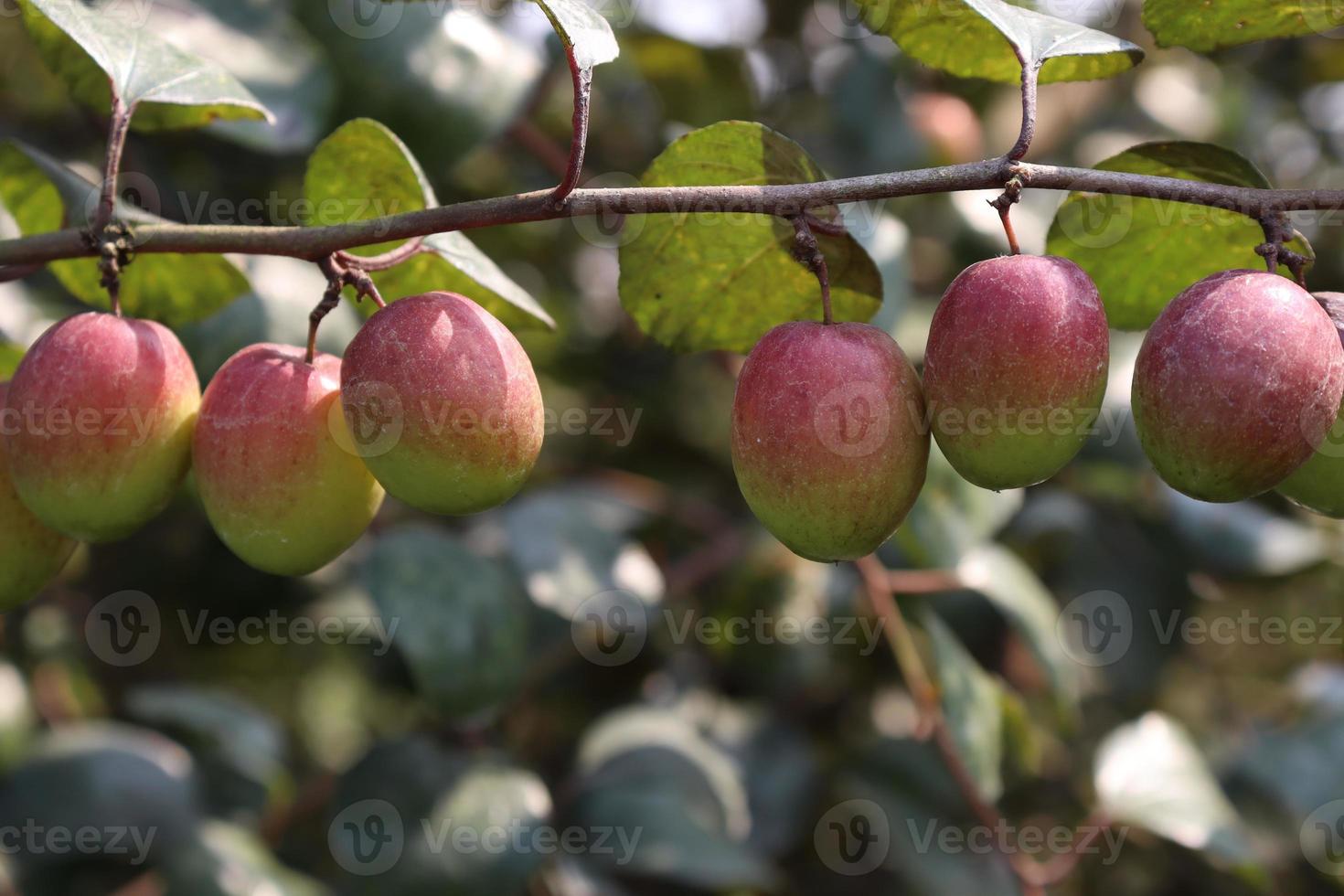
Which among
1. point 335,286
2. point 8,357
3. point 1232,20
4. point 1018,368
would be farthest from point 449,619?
point 1232,20

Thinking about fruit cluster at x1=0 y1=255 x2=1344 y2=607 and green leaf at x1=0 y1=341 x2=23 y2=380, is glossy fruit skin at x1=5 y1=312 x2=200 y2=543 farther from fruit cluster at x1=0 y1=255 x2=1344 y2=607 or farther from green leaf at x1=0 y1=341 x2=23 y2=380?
green leaf at x1=0 y1=341 x2=23 y2=380

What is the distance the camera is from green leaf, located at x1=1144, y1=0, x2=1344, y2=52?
802mm

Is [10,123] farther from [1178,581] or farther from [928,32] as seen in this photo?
[1178,581]

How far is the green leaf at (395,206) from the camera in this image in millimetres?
873

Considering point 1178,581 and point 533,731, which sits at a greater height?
A: point 1178,581

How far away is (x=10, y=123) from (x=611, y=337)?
1.13 m

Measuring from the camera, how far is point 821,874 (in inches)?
70.5

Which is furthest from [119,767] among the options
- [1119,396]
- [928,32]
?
[1119,396]

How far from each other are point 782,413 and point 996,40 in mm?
381

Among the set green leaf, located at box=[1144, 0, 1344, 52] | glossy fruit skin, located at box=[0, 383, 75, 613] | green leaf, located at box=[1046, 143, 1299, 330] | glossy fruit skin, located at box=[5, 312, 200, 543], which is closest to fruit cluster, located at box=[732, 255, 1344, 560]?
green leaf, located at box=[1046, 143, 1299, 330]

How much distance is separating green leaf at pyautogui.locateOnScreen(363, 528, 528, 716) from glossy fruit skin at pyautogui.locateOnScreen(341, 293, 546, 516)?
673mm

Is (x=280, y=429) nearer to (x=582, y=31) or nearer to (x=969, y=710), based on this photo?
(x=582, y=31)

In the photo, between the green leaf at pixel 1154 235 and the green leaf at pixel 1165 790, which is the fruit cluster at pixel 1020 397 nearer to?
the green leaf at pixel 1154 235

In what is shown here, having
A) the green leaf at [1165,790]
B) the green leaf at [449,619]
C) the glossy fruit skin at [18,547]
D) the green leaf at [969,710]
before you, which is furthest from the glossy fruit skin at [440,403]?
the green leaf at [1165,790]
